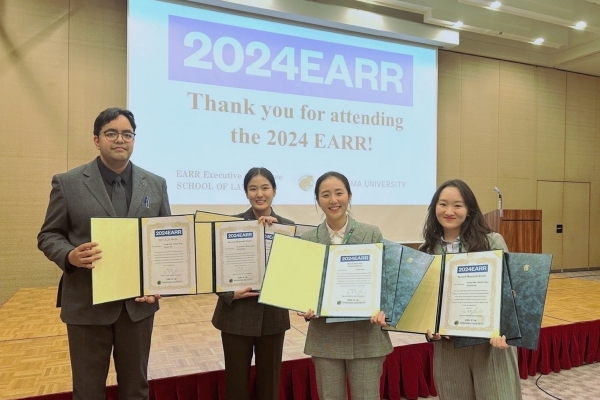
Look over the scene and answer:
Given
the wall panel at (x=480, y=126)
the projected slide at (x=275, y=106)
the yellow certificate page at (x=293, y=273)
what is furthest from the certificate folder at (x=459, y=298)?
the wall panel at (x=480, y=126)

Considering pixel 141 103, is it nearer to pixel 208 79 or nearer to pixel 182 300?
pixel 208 79

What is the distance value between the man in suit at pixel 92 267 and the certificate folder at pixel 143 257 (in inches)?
1.8

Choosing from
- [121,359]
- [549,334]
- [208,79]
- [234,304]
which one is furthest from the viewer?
[208,79]

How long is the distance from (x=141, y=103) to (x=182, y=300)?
208 cm

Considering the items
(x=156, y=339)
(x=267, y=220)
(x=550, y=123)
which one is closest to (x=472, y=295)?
(x=267, y=220)

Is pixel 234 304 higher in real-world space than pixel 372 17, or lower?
lower

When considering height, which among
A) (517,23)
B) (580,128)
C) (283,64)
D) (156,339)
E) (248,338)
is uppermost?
(517,23)

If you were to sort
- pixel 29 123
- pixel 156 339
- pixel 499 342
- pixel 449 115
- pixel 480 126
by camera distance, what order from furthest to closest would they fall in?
pixel 480 126 → pixel 449 115 → pixel 29 123 → pixel 156 339 → pixel 499 342

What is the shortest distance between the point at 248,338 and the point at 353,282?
556 mm

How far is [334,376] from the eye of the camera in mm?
1515

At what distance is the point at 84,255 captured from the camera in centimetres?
137

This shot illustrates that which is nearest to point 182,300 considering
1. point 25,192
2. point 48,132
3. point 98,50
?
point 25,192

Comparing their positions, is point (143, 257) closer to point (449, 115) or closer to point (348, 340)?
point (348, 340)

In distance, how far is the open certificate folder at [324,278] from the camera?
1417 millimetres
